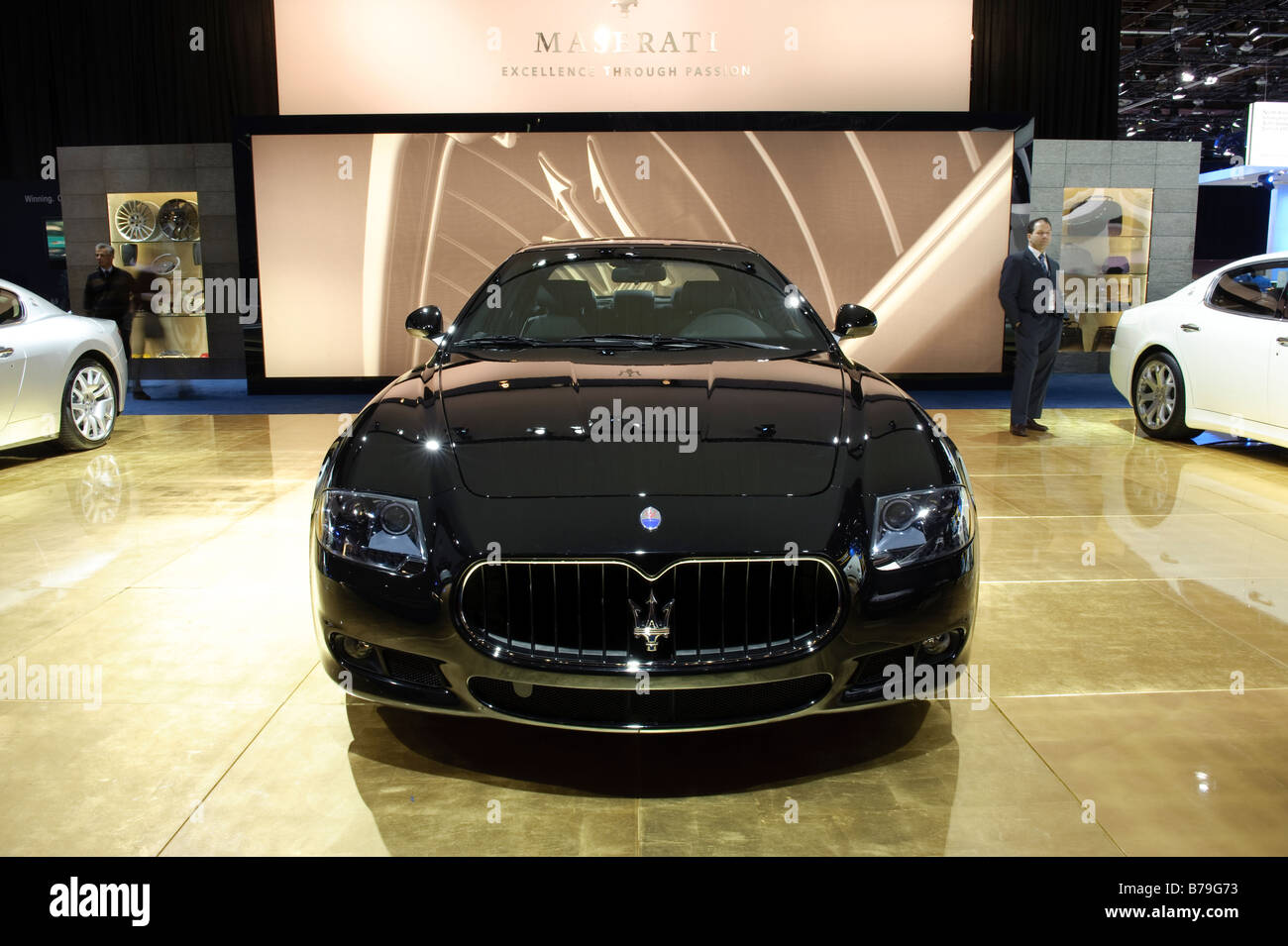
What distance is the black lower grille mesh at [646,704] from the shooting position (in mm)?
2129

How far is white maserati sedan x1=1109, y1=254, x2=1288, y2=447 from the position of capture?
5777mm

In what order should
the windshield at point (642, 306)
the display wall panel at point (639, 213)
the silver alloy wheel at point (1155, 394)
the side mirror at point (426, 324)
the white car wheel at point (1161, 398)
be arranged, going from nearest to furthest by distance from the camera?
1. the windshield at point (642, 306)
2. the side mirror at point (426, 324)
3. the white car wheel at point (1161, 398)
4. the silver alloy wheel at point (1155, 394)
5. the display wall panel at point (639, 213)

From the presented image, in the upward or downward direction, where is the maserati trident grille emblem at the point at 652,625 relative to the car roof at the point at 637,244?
downward

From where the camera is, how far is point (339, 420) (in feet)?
27.9

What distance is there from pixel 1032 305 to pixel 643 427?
5.77 m

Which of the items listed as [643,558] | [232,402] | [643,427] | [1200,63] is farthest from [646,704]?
[1200,63]

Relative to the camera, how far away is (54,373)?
21.1ft

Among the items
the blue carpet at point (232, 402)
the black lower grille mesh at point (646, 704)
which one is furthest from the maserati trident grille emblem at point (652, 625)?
the blue carpet at point (232, 402)

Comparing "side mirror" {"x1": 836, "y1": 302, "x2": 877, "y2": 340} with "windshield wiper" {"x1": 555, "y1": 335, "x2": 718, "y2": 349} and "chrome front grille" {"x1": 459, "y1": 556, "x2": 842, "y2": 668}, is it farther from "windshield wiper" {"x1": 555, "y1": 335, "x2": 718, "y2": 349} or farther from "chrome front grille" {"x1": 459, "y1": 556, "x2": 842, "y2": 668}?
"chrome front grille" {"x1": 459, "y1": 556, "x2": 842, "y2": 668}

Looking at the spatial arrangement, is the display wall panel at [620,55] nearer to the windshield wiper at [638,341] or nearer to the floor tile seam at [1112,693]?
the windshield wiper at [638,341]

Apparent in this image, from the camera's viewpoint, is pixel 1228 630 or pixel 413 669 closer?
pixel 413 669

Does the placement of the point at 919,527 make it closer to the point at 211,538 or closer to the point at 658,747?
the point at 658,747

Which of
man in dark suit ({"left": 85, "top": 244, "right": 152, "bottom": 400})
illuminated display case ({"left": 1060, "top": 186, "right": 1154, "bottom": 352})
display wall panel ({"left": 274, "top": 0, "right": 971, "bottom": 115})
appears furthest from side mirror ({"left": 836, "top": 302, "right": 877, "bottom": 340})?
illuminated display case ({"left": 1060, "top": 186, "right": 1154, "bottom": 352})
